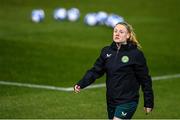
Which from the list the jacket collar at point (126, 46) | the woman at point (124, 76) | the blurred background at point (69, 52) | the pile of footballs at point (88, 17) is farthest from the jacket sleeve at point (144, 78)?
the pile of footballs at point (88, 17)

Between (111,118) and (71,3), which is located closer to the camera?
(111,118)

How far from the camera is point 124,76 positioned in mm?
10812

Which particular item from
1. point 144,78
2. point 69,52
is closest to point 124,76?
point 144,78

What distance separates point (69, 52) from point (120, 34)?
10.4m

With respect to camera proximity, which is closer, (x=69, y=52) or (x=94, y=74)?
(x=94, y=74)

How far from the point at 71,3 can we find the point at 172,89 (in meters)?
14.7

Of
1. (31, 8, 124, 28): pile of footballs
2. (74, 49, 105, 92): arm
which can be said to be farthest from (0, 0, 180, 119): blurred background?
(74, 49, 105, 92): arm

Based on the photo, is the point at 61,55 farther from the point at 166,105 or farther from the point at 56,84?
the point at 166,105

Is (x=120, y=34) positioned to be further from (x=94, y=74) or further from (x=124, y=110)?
(x=124, y=110)

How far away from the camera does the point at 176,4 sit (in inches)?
1260

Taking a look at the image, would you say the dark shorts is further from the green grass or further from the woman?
the green grass

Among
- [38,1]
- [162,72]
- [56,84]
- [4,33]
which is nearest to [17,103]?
[56,84]

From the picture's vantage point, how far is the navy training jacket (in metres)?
10.8

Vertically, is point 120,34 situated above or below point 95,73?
above
